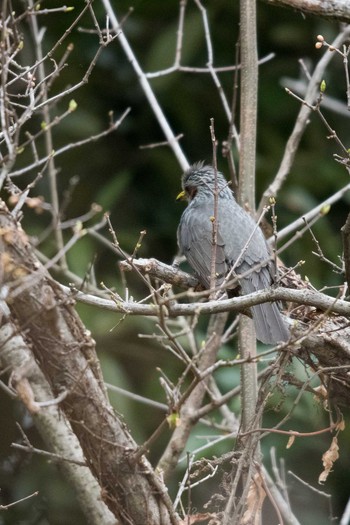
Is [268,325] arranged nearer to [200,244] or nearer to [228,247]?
[228,247]

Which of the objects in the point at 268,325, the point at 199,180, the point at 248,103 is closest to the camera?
the point at 268,325

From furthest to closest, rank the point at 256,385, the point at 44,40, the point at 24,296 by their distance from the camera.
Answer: the point at 44,40 → the point at 256,385 → the point at 24,296

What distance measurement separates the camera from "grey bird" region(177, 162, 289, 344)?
4835 millimetres

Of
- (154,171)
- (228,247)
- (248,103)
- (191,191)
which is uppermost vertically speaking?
(248,103)

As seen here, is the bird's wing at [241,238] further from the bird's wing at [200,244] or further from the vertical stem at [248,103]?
the vertical stem at [248,103]

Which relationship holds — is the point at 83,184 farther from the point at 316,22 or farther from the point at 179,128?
the point at 316,22

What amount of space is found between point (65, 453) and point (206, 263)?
53.0 inches

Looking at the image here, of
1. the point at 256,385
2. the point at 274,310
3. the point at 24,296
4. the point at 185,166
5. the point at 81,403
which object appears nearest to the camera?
the point at 24,296

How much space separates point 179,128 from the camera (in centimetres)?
875

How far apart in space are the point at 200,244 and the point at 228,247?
0.77 ft

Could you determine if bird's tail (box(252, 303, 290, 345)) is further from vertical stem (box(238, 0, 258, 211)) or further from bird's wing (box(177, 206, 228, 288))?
vertical stem (box(238, 0, 258, 211))

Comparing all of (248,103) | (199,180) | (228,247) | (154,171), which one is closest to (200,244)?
(228,247)

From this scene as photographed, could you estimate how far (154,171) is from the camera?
877cm

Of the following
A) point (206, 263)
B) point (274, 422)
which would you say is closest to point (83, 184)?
point (274, 422)
